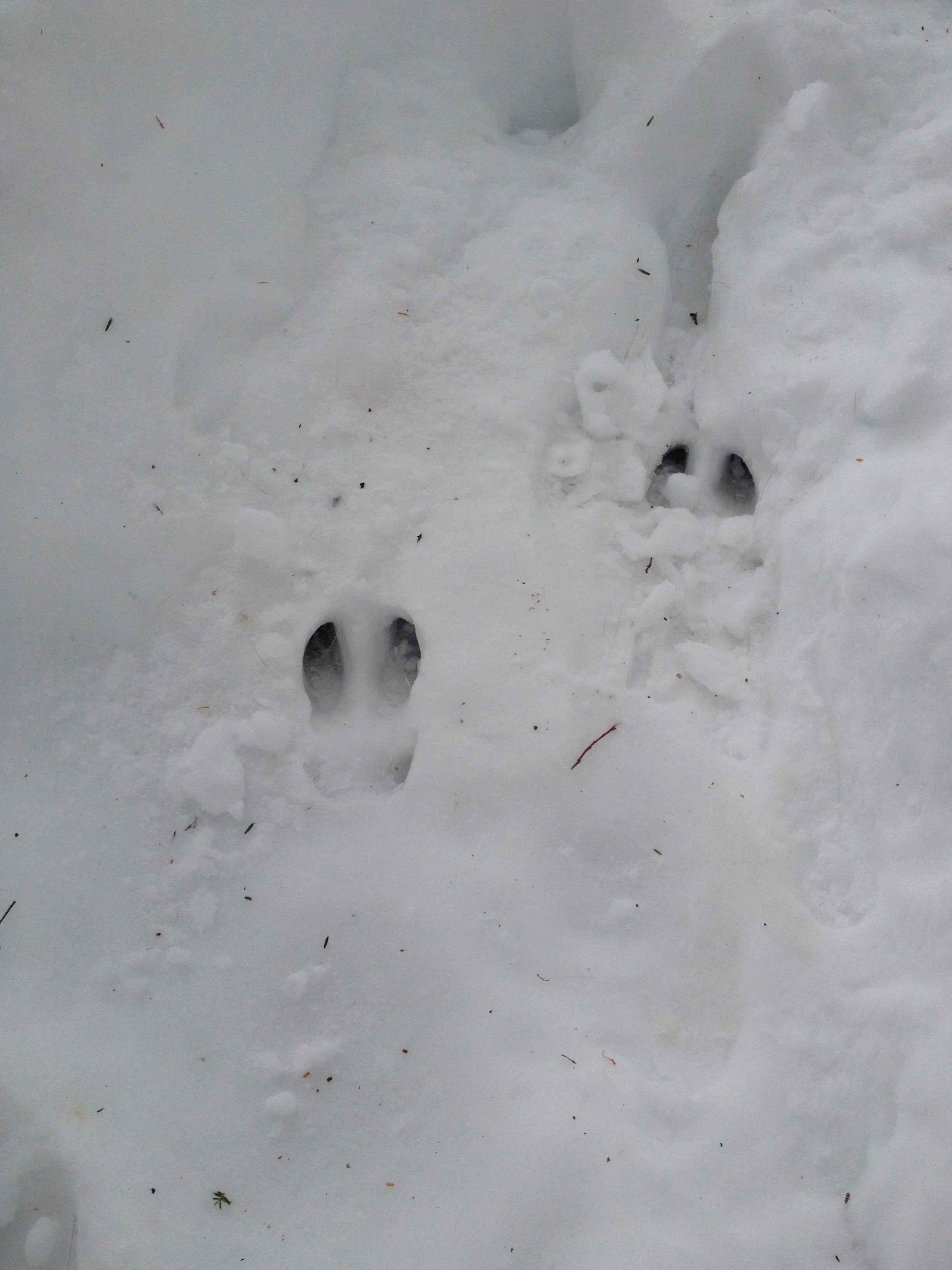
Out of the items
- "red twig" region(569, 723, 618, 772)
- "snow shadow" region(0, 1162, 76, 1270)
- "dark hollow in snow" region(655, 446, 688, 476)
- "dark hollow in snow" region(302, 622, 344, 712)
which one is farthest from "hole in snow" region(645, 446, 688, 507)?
"snow shadow" region(0, 1162, 76, 1270)

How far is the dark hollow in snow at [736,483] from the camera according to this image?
174cm

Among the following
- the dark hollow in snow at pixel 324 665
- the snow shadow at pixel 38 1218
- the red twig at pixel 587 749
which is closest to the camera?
the snow shadow at pixel 38 1218

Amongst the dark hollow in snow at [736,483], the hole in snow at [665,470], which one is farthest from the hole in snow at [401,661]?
the dark hollow in snow at [736,483]

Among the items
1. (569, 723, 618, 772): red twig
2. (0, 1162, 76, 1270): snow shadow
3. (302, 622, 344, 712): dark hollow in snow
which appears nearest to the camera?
(0, 1162, 76, 1270): snow shadow

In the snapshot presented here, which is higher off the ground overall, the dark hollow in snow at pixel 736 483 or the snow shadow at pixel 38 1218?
the dark hollow in snow at pixel 736 483

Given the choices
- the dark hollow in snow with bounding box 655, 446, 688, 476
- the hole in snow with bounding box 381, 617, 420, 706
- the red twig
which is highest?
the dark hollow in snow with bounding box 655, 446, 688, 476

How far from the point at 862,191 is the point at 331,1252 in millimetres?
2075

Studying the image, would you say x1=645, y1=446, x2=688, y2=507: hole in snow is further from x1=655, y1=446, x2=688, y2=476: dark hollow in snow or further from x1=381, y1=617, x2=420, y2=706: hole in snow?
x1=381, y1=617, x2=420, y2=706: hole in snow

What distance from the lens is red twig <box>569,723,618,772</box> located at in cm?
155

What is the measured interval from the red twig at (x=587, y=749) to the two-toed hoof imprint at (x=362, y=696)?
0.30 m

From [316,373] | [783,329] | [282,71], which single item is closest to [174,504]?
[316,373]

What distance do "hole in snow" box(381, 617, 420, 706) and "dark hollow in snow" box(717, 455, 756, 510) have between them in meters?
0.69

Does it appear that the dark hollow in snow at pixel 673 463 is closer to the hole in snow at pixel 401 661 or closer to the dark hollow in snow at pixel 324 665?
the hole in snow at pixel 401 661

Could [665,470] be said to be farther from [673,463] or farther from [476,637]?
[476,637]
